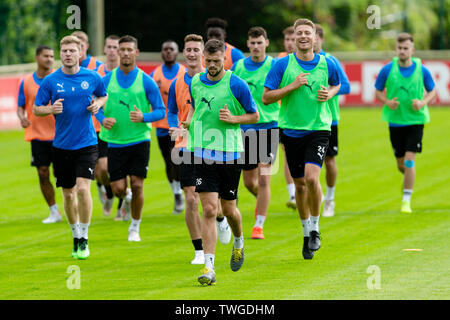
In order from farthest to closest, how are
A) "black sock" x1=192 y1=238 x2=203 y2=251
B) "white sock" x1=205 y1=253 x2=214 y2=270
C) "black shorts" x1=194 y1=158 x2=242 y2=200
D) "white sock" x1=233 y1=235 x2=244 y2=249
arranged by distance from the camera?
"black sock" x1=192 y1=238 x2=203 y2=251, "white sock" x1=233 y1=235 x2=244 y2=249, "black shorts" x1=194 y1=158 x2=242 y2=200, "white sock" x1=205 y1=253 x2=214 y2=270

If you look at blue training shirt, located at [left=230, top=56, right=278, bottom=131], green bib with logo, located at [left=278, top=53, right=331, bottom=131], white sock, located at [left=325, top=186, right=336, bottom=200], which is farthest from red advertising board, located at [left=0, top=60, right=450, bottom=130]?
green bib with logo, located at [left=278, top=53, right=331, bottom=131]

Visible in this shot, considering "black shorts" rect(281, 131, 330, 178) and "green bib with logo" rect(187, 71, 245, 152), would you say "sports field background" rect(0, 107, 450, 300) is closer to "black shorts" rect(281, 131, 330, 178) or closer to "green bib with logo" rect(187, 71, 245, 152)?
"black shorts" rect(281, 131, 330, 178)

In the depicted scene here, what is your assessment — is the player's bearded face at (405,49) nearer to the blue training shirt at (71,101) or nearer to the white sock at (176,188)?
the white sock at (176,188)

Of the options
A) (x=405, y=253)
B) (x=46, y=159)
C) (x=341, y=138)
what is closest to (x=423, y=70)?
(x=405, y=253)

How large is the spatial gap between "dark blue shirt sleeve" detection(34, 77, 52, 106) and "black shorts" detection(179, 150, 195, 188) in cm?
169

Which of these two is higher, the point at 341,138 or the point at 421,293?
→ the point at 421,293

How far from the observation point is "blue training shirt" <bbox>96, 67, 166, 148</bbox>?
1253cm

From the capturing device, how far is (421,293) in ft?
30.2

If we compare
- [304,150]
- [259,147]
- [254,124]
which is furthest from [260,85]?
[304,150]

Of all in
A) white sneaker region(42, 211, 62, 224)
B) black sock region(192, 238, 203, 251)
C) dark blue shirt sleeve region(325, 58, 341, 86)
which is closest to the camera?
black sock region(192, 238, 203, 251)

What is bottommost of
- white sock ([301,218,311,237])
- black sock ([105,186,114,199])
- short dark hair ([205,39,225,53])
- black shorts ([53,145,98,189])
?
black sock ([105,186,114,199])

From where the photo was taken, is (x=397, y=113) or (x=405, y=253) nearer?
(x=405, y=253)

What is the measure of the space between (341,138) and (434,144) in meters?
2.81
